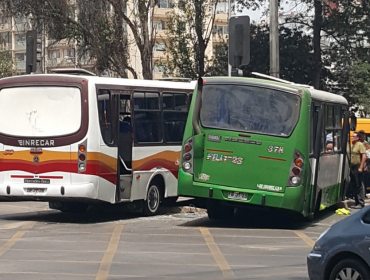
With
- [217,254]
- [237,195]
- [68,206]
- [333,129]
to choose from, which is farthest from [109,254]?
[333,129]

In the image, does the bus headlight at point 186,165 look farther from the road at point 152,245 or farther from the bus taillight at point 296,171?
the bus taillight at point 296,171

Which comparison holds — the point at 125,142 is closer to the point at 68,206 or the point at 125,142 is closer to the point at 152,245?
the point at 68,206

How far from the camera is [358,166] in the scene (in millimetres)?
19812

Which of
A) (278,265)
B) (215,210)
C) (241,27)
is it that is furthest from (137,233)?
(241,27)

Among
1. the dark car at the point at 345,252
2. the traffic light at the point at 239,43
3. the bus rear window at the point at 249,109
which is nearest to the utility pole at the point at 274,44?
the traffic light at the point at 239,43

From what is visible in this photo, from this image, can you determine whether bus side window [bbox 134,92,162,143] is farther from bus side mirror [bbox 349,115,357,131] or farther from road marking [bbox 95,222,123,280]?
bus side mirror [bbox 349,115,357,131]

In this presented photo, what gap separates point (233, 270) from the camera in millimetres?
11047

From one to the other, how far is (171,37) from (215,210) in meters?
18.5

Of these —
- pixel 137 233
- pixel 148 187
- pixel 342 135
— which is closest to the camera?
pixel 137 233

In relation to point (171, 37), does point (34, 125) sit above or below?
below

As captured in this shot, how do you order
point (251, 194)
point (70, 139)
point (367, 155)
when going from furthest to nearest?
point (367, 155) < point (70, 139) < point (251, 194)

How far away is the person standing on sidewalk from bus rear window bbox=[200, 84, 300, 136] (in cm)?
468

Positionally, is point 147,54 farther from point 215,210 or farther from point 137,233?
point 137,233

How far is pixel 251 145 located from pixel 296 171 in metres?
0.91
